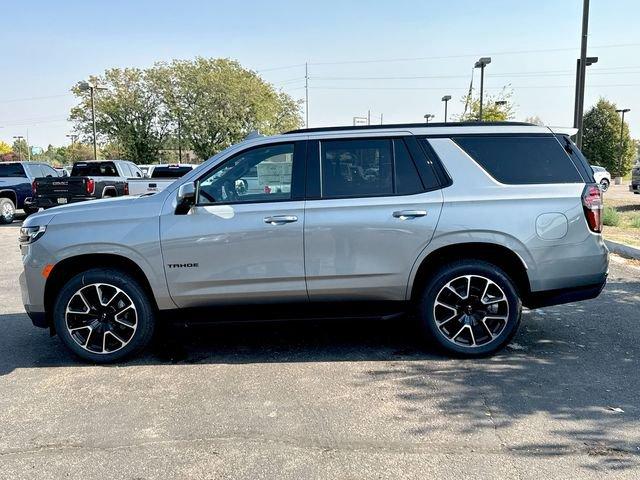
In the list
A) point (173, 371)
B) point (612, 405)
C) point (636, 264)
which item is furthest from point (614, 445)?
point (636, 264)

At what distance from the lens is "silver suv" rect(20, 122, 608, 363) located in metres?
4.50

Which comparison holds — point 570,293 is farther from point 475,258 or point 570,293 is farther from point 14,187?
point 14,187

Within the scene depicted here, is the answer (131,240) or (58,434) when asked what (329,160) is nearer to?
(131,240)

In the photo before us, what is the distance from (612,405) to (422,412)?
1.34m

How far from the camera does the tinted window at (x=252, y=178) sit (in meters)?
4.61

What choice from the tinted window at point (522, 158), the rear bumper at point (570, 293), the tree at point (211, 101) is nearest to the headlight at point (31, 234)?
the tinted window at point (522, 158)

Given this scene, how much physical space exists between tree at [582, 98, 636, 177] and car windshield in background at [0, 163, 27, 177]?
45.3 metres

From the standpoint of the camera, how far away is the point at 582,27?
12844mm

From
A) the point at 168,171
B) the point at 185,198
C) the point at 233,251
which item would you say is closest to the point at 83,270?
the point at 185,198

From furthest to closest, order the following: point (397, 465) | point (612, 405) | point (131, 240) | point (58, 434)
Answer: point (131, 240)
point (612, 405)
point (58, 434)
point (397, 465)

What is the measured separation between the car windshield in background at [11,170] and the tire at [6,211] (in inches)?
32.2

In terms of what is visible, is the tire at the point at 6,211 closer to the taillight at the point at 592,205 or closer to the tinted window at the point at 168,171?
the tinted window at the point at 168,171

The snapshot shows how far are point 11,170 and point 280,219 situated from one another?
1562cm

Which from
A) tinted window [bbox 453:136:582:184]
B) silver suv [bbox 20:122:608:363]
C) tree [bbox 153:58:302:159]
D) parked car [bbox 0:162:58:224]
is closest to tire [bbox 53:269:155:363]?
silver suv [bbox 20:122:608:363]
